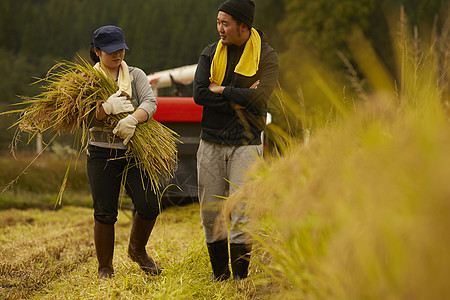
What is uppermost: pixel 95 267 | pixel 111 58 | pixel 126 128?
pixel 111 58

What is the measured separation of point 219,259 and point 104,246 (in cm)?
75

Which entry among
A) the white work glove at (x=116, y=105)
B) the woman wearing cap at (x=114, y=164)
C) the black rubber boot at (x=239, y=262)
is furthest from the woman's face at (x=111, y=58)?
the black rubber boot at (x=239, y=262)

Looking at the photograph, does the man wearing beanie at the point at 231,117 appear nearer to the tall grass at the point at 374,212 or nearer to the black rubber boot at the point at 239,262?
the black rubber boot at the point at 239,262

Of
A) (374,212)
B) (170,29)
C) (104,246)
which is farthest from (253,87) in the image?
(170,29)

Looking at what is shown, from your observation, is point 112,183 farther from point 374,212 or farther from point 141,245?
point 374,212

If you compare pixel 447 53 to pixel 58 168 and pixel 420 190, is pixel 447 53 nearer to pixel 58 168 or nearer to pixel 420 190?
pixel 420 190

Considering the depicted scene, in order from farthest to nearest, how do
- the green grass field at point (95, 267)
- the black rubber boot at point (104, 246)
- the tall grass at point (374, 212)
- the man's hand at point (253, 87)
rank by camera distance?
the black rubber boot at point (104, 246)
the man's hand at point (253, 87)
the green grass field at point (95, 267)
the tall grass at point (374, 212)

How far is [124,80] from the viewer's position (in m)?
3.65

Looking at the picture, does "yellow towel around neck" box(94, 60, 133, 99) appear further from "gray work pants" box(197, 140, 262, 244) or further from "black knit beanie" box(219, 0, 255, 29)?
"black knit beanie" box(219, 0, 255, 29)

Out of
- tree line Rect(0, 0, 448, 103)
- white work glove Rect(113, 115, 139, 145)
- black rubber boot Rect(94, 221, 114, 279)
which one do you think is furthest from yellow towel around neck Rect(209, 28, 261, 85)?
tree line Rect(0, 0, 448, 103)

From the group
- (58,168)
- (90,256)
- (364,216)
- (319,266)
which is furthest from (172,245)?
(58,168)

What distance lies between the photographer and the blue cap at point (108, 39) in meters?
3.53

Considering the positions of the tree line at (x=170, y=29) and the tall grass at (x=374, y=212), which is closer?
the tall grass at (x=374, y=212)

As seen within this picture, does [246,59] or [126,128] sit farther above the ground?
[246,59]
